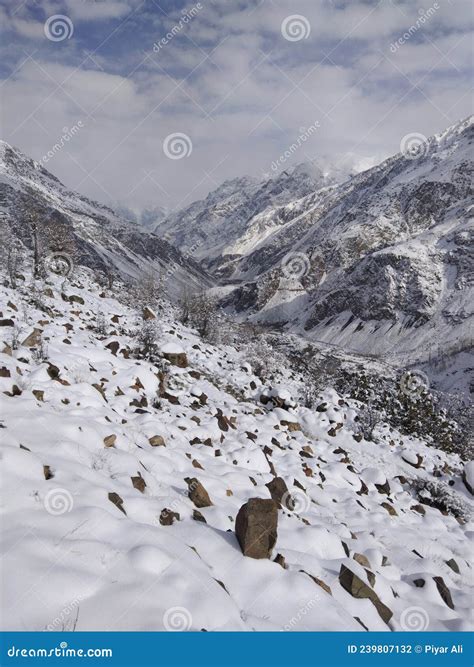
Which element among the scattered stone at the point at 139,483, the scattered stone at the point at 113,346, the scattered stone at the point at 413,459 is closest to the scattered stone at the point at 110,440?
the scattered stone at the point at 139,483

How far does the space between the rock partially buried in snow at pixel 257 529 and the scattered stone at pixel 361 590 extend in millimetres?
1196

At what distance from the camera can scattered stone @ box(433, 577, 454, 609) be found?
6.32 m

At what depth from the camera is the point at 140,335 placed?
51.7 ft

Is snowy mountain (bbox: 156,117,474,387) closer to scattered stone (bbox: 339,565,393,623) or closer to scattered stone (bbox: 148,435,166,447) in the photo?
scattered stone (bbox: 148,435,166,447)

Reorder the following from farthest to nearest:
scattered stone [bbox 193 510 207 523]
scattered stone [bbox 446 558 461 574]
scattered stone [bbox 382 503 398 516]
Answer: scattered stone [bbox 382 503 398 516], scattered stone [bbox 446 558 461 574], scattered stone [bbox 193 510 207 523]

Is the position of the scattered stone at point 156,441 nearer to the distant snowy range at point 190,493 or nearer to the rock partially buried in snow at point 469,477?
the distant snowy range at point 190,493

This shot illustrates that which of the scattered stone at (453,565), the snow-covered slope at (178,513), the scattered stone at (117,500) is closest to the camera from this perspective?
the snow-covered slope at (178,513)

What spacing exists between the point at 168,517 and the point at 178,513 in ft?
0.77

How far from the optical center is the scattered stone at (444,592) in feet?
20.7

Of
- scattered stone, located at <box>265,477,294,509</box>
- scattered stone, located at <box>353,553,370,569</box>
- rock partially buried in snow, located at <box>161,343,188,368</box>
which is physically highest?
scattered stone, located at <box>353,553,370,569</box>

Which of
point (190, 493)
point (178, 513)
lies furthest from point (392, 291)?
point (178, 513)

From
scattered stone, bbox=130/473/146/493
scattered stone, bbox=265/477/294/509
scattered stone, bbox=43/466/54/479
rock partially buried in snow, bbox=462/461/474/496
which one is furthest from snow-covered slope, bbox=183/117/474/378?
scattered stone, bbox=43/466/54/479

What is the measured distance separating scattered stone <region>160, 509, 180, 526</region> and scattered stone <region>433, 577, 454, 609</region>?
463cm
